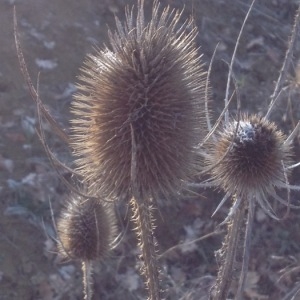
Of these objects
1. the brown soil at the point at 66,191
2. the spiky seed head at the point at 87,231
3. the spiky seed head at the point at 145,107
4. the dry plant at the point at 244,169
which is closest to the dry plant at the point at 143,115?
the spiky seed head at the point at 145,107

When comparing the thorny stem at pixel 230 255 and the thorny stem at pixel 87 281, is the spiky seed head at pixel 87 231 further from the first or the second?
the thorny stem at pixel 230 255

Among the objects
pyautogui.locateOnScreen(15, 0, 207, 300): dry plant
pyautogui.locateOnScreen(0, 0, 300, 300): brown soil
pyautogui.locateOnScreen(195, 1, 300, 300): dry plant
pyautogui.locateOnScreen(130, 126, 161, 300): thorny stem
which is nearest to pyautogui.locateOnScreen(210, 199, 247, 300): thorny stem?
pyautogui.locateOnScreen(195, 1, 300, 300): dry plant

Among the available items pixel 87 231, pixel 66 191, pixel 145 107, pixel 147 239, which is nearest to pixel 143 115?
pixel 145 107

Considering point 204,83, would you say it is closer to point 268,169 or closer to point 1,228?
Answer: point 268,169

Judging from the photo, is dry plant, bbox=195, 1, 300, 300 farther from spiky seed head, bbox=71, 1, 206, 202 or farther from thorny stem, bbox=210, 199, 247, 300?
spiky seed head, bbox=71, 1, 206, 202

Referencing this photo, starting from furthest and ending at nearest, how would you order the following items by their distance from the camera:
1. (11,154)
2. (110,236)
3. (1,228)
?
(11,154) < (1,228) < (110,236)

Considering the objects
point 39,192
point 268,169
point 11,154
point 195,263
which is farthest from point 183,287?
point 268,169

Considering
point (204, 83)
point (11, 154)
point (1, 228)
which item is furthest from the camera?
point (11, 154)
